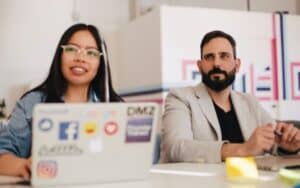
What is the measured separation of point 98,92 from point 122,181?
2.33ft

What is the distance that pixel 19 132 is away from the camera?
63.9 inches

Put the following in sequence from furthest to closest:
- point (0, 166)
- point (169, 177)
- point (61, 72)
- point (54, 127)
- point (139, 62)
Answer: point (139, 62)
point (61, 72)
point (0, 166)
point (169, 177)
point (54, 127)

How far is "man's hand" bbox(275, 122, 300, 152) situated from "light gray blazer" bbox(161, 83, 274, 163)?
0.24 meters

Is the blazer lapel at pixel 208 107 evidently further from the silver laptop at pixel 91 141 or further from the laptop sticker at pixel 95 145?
the laptop sticker at pixel 95 145

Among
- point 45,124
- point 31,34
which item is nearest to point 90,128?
point 45,124

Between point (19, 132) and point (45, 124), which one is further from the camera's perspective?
point (19, 132)

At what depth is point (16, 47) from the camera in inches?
157

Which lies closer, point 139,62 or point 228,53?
point 228,53

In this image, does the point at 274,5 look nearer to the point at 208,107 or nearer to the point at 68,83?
the point at 208,107

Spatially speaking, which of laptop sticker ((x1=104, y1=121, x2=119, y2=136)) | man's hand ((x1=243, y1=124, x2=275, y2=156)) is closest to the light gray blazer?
man's hand ((x1=243, y1=124, x2=275, y2=156))

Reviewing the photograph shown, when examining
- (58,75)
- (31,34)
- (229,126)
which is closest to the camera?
(58,75)

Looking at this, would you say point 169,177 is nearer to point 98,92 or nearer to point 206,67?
point 98,92

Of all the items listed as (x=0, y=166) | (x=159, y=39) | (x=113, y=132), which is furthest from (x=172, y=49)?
(x=113, y=132)

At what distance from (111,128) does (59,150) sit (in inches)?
5.2
